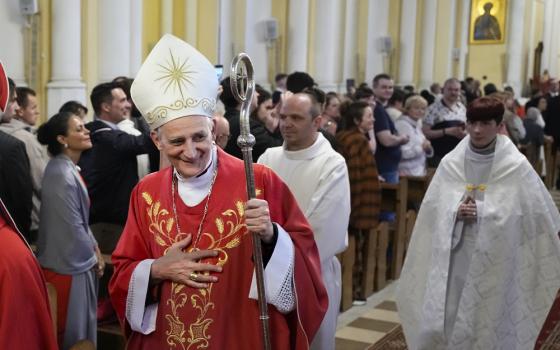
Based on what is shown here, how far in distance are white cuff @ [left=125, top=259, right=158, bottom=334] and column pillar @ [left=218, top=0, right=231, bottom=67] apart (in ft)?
33.3

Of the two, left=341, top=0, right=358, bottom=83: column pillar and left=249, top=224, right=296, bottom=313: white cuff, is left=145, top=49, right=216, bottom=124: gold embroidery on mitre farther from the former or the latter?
left=341, top=0, right=358, bottom=83: column pillar

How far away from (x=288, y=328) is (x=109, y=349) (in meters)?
2.15

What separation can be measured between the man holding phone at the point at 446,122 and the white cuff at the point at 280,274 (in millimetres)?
7217

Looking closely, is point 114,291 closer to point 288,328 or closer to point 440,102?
point 288,328

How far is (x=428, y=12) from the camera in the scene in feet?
68.8

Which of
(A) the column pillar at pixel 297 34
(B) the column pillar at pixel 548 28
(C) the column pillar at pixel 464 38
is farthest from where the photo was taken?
(B) the column pillar at pixel 548 28

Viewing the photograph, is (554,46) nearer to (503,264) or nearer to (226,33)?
(226,33)

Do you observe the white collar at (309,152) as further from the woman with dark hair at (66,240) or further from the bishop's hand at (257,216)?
the bishop's hand at (257,216)

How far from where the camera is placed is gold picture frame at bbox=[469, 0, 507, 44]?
82.5ft

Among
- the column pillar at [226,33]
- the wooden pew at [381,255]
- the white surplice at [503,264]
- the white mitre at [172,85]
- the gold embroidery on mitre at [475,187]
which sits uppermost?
the column pillar at [226,33]

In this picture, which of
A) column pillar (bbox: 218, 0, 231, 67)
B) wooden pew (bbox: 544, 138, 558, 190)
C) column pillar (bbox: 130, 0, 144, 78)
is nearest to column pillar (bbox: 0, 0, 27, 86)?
column pillar (bbox: 130, 0, 144, 78)

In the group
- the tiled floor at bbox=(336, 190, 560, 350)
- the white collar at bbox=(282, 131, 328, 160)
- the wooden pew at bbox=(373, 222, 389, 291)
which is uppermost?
the white collar at bbox=(282, 131, 328, 160)

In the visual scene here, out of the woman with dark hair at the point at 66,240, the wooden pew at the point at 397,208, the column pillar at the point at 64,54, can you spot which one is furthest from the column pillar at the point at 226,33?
the woman with dark hair at the point at 66,240

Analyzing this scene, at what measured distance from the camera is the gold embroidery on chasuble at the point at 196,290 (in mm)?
2762
